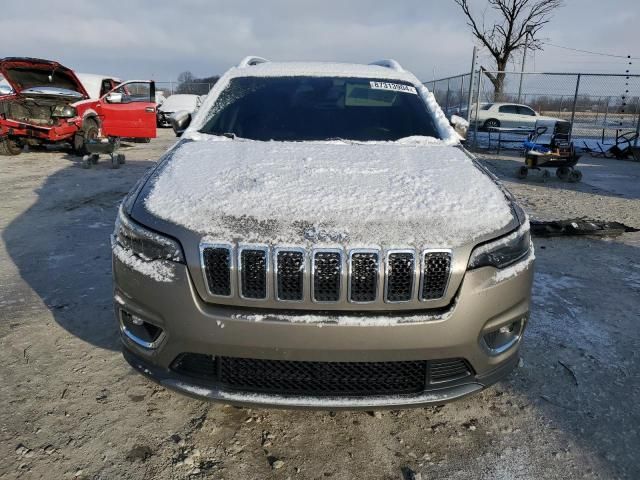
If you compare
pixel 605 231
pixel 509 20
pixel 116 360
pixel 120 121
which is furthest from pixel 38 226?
pixel 509 20

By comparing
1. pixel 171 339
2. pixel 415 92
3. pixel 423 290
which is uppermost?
pixel 415 92

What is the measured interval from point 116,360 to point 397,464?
1.75 metres

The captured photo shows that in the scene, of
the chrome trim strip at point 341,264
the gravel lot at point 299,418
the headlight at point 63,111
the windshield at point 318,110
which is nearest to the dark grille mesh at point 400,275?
the chrome trim strip at point 341,264

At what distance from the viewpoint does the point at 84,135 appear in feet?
37.3

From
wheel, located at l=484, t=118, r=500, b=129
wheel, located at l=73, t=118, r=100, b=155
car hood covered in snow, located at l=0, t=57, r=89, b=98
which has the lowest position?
wheel, located at l=73, t=118, r=100, b=155

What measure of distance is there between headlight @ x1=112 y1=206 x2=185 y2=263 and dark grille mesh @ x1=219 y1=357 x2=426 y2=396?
484 millimetres

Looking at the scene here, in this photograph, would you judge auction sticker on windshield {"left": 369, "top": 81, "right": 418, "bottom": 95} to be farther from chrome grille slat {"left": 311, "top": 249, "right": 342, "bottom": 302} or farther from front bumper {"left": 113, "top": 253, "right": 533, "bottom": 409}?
chrome grille slat {"left": 311, "top": 249, "right": 342, "bottom": 302}

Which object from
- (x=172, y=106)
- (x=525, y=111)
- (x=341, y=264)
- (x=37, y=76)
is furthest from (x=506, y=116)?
(x=341, y=264)

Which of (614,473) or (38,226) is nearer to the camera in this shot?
(614,473)

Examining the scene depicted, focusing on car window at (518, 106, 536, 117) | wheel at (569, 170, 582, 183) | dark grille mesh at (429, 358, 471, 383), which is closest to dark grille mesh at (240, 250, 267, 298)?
dark grille mesh at (429, 358, 471, 383)

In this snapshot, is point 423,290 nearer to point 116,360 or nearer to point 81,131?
point 116,360

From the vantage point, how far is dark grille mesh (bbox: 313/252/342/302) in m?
1.88

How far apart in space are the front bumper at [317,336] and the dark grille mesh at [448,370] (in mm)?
33

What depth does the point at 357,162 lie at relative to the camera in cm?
266
